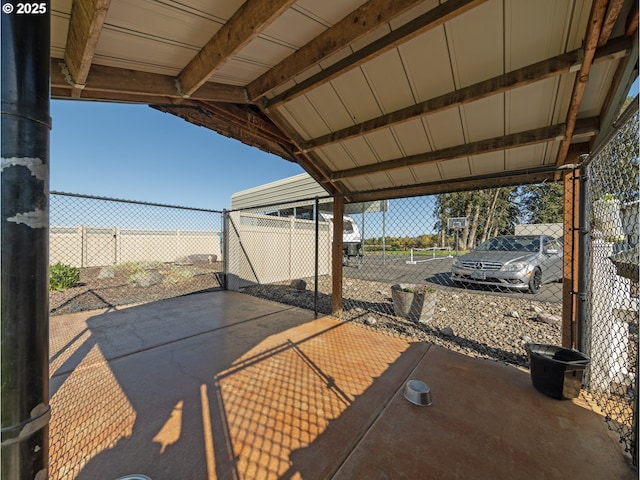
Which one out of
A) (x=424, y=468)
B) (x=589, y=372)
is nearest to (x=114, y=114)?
(x=424, y=468)

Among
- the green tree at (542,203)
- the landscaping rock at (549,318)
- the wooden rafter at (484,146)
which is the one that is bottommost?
the landscaping rock at (549,318)

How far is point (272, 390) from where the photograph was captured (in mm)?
1876

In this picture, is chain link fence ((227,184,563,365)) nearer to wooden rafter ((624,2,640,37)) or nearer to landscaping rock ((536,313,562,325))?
landscaping rock ((536,313,562,325))

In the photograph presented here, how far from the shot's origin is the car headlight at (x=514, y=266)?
15.0 ft

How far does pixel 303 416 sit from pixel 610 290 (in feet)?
8.53

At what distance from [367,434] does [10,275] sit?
1666 mm

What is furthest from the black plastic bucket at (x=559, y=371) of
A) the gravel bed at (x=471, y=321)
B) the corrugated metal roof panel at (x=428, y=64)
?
the corrugated metal roof panel at (x=428, y=64)

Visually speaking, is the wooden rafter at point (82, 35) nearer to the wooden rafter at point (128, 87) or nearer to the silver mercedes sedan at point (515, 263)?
the wooden rafter at point (128, 87)

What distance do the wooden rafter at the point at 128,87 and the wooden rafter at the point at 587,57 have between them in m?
2.53

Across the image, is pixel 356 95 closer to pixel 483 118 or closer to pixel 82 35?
pixel 483 118

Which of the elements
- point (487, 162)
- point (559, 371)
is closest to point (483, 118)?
point (487, 162)

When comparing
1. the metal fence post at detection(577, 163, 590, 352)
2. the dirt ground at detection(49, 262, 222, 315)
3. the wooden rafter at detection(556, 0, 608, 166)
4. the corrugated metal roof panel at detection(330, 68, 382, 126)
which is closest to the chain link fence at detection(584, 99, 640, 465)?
the metal fence post at detection(577, 163, 590, 352)

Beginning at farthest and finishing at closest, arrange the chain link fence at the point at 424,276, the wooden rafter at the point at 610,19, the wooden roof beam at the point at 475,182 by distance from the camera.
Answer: the chain link fence at the point at 424,276 → the wooden roof beam at the point at 475,182 → the wooden rafter at the point at 610,19

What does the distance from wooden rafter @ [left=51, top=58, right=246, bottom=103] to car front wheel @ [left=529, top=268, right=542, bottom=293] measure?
549cm
